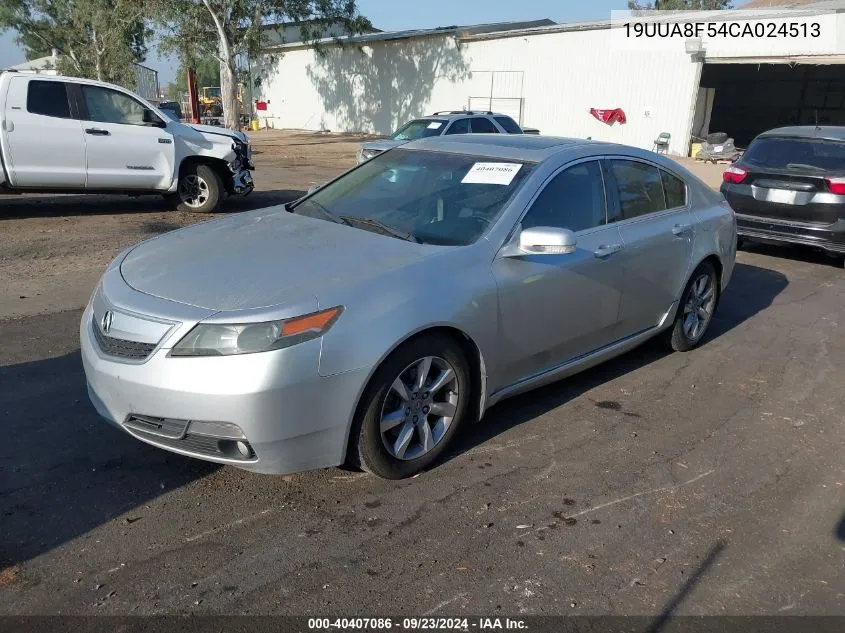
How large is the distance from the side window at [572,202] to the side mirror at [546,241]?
0.23 metres

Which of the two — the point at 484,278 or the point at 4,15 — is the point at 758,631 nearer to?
the point at 484,278

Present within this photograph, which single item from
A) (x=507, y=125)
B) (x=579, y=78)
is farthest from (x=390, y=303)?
(x=579, y=78)

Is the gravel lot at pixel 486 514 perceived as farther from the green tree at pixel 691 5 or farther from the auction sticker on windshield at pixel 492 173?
the green tree at pixel 691 5

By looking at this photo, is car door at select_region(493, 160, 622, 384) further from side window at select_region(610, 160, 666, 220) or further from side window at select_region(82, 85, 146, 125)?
side window at select_region(82, 85, 146, 125)

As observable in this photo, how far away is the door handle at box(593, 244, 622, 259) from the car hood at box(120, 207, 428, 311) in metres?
1.21

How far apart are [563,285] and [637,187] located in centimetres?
125

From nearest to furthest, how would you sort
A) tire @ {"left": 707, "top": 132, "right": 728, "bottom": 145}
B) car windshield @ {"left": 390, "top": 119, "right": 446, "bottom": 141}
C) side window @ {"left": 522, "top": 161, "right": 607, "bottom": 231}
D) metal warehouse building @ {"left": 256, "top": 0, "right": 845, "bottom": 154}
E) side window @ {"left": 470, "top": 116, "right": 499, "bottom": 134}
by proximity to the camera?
side window @ {"left": 522, "top": 161, "right": 607, "bottom": 231}
car windshield @ {"left": 390, "top": 119, "right": 446, "bottom": 141}
side window @ {"left": 470, "top": 116, "right": 499, "bottom": 134}
metal warehouse building @ {"left": 256, "top": 0, "right": 845, "bottom": 154}
tire @ {"left": 707, "top": 132, "right": 728, "bottom": 145}

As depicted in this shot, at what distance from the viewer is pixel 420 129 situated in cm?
1437

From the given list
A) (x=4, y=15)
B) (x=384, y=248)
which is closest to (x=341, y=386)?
(x=384, y=248)

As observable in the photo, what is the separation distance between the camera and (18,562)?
2.80m

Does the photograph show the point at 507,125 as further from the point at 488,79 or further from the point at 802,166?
the point at 488,79

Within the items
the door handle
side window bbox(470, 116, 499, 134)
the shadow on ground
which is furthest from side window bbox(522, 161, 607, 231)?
side window bbox(470, 116, 499, 134)

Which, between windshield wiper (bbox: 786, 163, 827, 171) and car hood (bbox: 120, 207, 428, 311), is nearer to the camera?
car hood (bbox: 120, 207, 428, 311)

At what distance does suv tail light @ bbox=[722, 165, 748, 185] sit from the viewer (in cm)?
899
